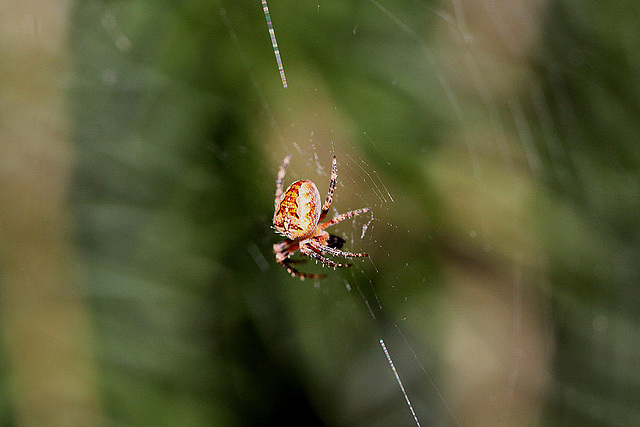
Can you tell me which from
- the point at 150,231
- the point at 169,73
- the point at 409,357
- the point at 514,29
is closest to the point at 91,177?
the point at 150,231

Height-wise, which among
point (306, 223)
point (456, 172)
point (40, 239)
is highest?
point (40, 239)

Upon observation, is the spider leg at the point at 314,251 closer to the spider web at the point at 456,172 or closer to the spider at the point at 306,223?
the spider at the point at 306,223

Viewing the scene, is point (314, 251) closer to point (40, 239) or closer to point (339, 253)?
point (339, 253)

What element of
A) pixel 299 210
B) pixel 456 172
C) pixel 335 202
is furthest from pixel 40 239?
pixel 456 172

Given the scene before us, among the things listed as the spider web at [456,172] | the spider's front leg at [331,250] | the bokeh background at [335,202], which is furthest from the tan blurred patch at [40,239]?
the spider's front leg at [331,250]

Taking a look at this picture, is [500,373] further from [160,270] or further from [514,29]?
[160,270]

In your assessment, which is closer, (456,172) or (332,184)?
(456,172)

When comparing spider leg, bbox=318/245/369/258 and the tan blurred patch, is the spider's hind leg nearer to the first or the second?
spider leg, bbox=318/245/369/258
